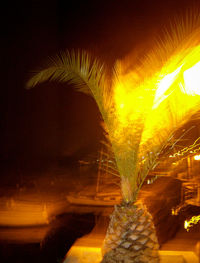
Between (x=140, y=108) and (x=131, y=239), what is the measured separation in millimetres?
1602

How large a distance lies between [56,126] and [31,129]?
199 cm

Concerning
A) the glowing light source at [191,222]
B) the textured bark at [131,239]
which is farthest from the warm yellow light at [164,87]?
the glowing light source at [191,222]

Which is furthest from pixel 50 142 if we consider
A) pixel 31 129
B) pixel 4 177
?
pixel 4 177

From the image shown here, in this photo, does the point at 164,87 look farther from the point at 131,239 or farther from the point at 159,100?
the point at 131,239

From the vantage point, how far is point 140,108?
3938mm

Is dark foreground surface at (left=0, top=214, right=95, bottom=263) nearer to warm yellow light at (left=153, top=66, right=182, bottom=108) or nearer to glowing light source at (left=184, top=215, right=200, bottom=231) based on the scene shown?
glowing light source at (left=184, top=215, right=200, bottom=231)

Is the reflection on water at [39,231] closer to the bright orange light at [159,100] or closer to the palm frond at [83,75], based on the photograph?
the bright orange light at [159,100]

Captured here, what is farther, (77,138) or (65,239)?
(77,138)

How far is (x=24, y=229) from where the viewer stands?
25.8 feet

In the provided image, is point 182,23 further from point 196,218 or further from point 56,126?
point 56,126

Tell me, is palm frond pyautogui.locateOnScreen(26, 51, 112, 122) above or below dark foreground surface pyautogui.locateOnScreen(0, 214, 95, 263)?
above

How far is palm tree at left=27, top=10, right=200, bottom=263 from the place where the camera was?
12.5ft

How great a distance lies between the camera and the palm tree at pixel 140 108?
382 centimetres

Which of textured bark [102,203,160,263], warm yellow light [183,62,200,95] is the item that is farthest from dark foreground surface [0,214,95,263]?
warm yellow light [183,62,200,95]
